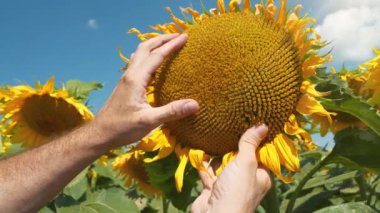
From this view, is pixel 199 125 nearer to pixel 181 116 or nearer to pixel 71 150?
pixel 181 116

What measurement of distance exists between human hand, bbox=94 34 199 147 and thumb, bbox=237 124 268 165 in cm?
25

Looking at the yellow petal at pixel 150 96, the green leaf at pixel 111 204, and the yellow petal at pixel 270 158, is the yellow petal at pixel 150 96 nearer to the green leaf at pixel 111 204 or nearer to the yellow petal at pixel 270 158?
the yellow petal at pixel 270 158

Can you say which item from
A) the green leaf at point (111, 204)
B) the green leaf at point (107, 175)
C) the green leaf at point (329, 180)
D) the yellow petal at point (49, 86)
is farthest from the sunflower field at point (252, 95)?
the green leaf at point (107, 175)

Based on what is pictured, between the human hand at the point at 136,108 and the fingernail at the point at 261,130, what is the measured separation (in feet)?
0.88

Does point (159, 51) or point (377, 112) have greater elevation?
point (159, 51)

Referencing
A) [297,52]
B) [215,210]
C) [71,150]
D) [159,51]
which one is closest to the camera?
[215,210]

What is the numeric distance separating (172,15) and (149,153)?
67 cm

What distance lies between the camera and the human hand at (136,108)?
2225mm

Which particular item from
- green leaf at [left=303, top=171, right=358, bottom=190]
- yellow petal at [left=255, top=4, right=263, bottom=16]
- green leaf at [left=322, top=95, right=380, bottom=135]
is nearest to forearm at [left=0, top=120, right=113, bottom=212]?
yellow petal at [left=255, top=4, right=263, bottom=16]

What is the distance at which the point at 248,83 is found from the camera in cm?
215

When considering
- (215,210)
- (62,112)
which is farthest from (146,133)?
(62,112)

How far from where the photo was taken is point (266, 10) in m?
2.26

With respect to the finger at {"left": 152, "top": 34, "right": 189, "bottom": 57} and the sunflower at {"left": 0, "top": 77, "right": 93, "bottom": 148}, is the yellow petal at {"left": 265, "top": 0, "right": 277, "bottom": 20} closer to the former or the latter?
the finger at {"left": 152, "top": 34, "right": 189, "bottom": 57}

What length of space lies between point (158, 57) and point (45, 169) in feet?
2.60
